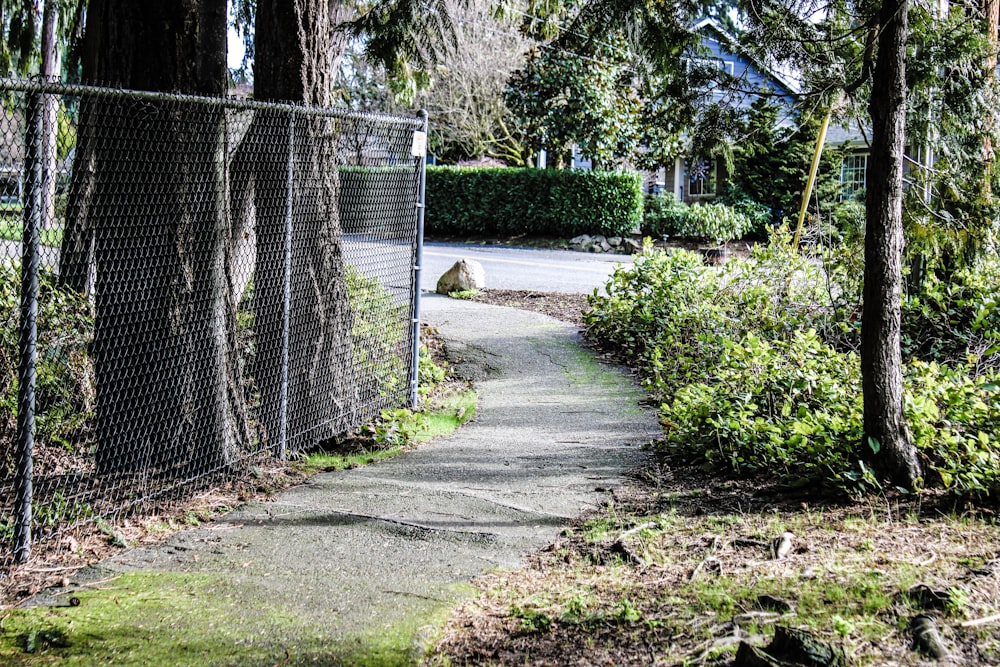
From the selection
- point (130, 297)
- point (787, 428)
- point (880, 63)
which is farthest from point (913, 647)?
point (130, 297)

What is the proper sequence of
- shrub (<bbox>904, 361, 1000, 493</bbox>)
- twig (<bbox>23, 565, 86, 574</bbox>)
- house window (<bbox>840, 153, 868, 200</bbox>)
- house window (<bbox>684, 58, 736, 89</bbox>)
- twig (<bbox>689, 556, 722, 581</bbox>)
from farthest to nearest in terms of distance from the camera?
house window (<bbox>840, 153, 868, 200</bbox>) < house window (<bbox>684, 58, 736, 89</bbox>) < shrub (<bbox>904, 361, 1000, 493</bbox>) < twig (<bbox>23, 565, 86, 574</bbox>) < twig (<bbox>689, 556, 722, 581</bbox>)

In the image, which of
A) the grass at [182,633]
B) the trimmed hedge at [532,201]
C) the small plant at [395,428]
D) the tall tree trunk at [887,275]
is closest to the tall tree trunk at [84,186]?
the small plant at [395,428]

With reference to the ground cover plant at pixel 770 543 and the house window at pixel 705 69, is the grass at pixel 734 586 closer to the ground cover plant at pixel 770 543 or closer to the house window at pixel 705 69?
the ground cover plant at pixel 770 543

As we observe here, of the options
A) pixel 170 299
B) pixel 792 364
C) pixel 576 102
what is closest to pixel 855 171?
pixel 576 102

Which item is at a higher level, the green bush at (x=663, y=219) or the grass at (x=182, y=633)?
the green bush at (x=663, y=219)

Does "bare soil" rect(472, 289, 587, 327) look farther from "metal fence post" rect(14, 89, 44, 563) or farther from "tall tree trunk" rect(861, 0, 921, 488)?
"metal fence post" rect(14, 89, 44, 563)

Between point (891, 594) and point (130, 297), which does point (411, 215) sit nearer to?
point (130, 297)

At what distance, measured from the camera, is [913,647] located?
10.9ft

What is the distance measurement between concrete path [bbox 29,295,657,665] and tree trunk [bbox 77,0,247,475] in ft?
2.61

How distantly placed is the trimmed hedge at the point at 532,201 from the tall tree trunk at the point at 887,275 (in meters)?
19.2

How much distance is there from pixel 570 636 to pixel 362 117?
162 inches

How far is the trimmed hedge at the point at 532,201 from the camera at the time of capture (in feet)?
79.9

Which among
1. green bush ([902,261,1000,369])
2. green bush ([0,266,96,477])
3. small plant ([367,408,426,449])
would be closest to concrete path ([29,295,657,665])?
small plant ([367,408,426,449])

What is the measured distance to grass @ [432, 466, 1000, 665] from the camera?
11.5 ft
